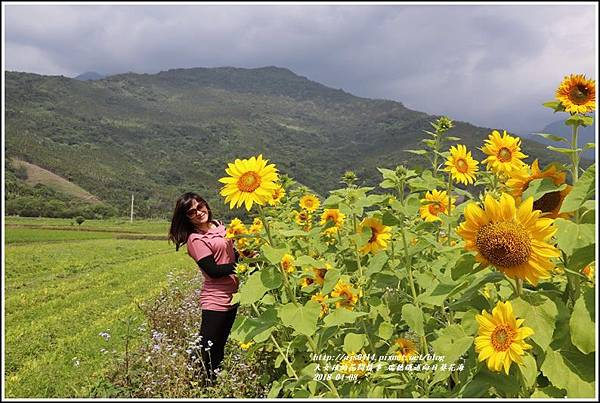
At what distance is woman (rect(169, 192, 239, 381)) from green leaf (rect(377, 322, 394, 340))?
2163 millimetres

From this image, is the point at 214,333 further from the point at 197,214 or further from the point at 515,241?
the point at 515,241

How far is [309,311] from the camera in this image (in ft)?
6.95

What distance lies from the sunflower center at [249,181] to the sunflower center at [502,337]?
4.12 ft

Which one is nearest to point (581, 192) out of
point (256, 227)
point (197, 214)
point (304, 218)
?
point (256, 227)

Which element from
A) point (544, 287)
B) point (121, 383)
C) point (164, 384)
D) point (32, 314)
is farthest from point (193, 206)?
point (32, 314)

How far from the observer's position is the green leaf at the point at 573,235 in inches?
60.4

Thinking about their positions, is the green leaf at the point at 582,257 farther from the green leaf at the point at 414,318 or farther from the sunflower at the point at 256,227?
the sunflower at the point at 256,227

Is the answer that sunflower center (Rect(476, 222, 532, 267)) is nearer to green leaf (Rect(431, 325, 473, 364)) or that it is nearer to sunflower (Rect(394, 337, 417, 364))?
green leaf (Rect(431, 325, 473, 364))

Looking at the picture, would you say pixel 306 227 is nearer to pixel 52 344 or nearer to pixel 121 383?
pixel 121 383

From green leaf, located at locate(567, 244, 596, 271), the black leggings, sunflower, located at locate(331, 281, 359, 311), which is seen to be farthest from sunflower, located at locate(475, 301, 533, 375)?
the black leggings

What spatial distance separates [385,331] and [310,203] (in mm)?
2150

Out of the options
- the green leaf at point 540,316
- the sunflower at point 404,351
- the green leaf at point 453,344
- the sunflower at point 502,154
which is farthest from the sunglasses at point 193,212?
the green leaf at point 540,316

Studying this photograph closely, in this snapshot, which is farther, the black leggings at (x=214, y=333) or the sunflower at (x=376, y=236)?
the black leggings at (x=214, y=333)

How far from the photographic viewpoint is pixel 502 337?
159 centimetres
